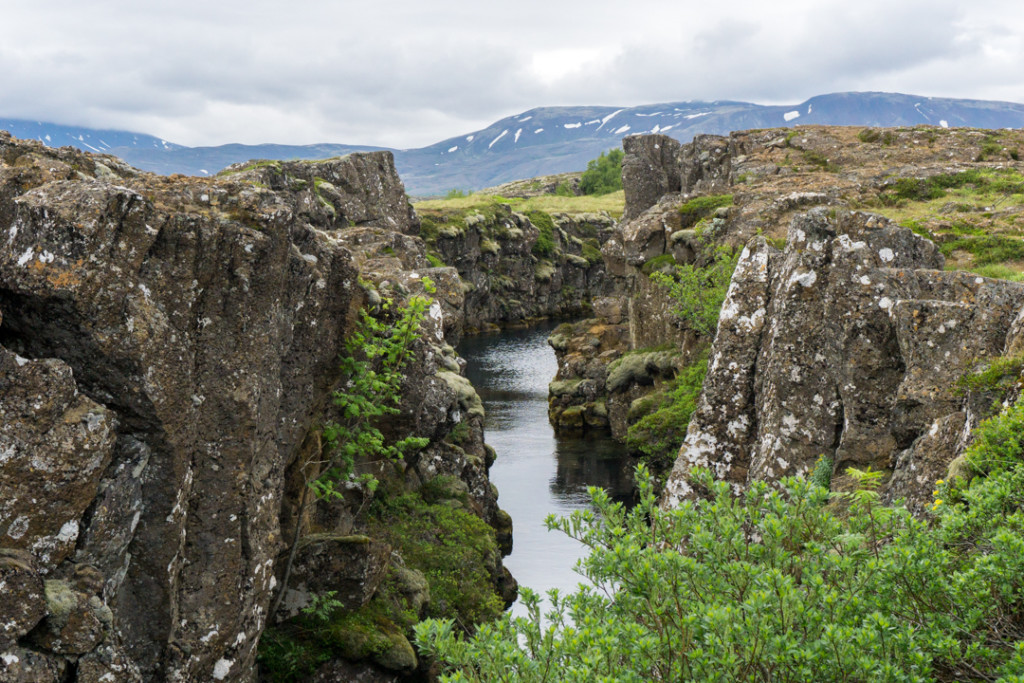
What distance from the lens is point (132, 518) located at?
16.2 meters

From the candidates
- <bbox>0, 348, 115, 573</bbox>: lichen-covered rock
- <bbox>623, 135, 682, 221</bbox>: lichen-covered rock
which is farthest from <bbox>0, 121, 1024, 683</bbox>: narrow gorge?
<bbox>623, 135, 682, 221</bbox>: lichen-covered rock

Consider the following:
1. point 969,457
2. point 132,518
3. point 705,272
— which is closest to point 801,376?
point 969,457

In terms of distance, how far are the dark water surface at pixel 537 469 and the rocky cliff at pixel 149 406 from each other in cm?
1276

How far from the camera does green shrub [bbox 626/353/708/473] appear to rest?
4888 cm

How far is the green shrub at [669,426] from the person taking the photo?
48875mm

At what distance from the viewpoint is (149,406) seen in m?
16.3

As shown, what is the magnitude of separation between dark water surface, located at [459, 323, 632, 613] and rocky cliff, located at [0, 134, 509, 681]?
12.8 metres

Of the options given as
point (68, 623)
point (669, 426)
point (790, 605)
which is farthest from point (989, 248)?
point (68, 623)

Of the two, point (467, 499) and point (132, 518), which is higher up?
point (132, 518)

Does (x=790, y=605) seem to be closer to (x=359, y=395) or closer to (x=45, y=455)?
(x=45, y=455)

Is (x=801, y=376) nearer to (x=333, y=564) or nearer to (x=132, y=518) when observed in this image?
(x=333, y=564)

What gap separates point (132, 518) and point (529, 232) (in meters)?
148

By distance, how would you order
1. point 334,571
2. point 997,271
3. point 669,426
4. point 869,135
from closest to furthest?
point 334,571
point 997,271
point 669,426
point 869,135

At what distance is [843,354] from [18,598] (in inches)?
769
